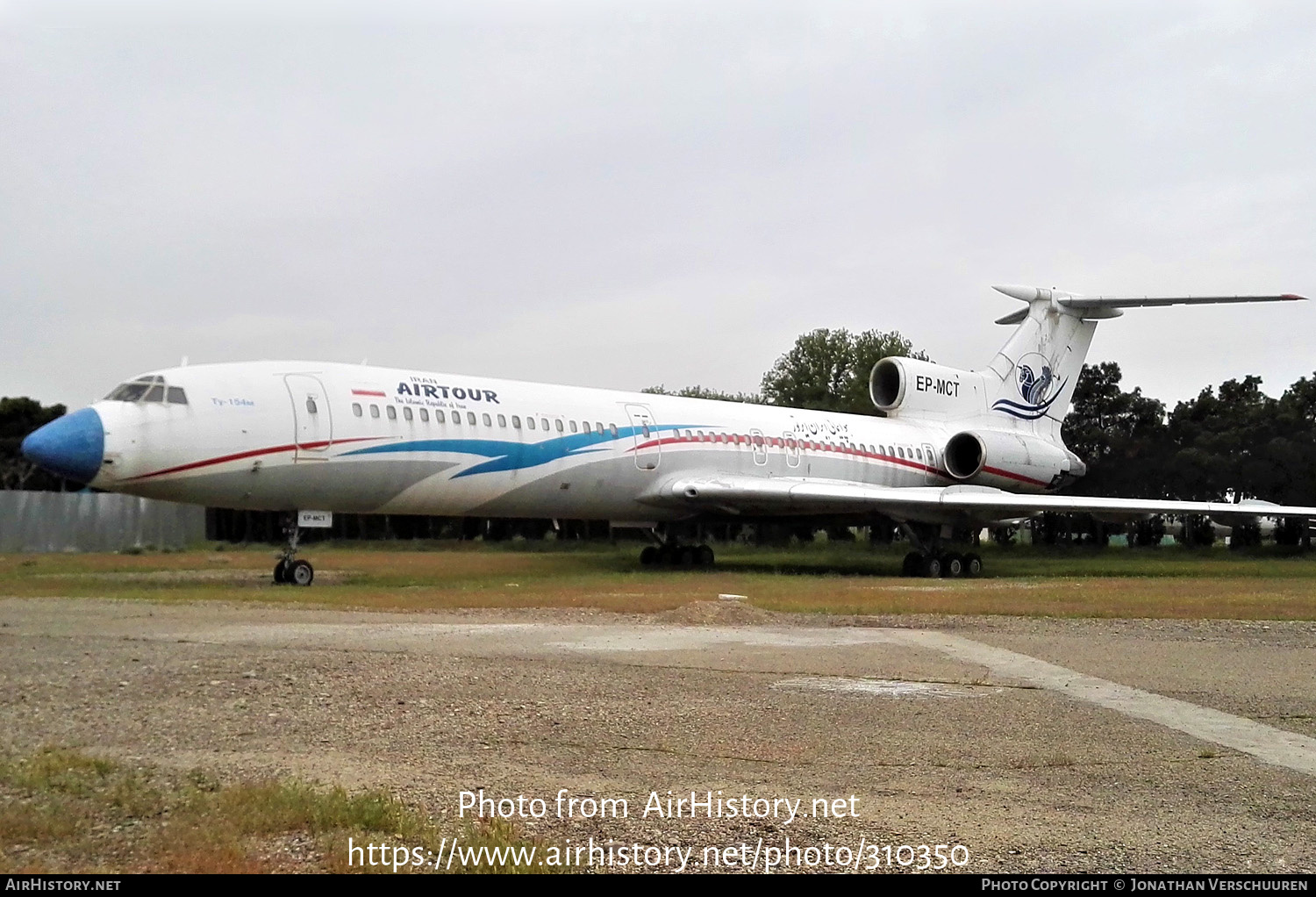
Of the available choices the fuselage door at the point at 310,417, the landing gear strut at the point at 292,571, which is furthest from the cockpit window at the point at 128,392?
the landing gear strut at the point at 292,571

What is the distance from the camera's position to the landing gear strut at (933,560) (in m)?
25.1

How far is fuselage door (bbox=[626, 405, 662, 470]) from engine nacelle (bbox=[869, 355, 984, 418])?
944cm

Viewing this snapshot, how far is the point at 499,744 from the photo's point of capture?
18.5 feet

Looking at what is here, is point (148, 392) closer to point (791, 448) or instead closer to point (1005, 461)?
point (791, 448)

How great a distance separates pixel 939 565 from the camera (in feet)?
82.8

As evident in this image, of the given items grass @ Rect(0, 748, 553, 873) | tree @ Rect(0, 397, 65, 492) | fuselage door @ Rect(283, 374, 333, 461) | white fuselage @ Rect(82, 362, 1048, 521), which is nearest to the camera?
grass @ Rect(0, 748, 553, 873)

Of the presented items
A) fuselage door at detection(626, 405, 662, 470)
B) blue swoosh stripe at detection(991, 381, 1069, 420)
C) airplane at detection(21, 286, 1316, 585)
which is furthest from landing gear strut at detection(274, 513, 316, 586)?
blue swoosh stripe at detection(991, 381, 1069, 420)

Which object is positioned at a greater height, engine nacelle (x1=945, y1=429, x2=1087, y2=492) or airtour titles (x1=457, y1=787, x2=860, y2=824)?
engine nacelle (x1=945, y1=429, x2=1087, y2=492)

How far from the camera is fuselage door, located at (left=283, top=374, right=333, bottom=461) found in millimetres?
17594

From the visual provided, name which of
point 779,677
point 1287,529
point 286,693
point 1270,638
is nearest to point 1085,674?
point 779,677

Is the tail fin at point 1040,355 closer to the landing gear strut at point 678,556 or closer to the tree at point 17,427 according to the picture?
the landing gear strut at point 678,556

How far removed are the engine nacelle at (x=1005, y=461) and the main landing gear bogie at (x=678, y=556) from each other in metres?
7.72

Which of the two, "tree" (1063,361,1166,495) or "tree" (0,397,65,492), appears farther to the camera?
"tree" (0,397,65,492)

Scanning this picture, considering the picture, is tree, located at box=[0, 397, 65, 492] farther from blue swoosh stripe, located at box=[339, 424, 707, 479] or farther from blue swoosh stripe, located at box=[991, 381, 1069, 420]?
blue swoosh stripe, located at box=[991, 381, 1069, 420]
